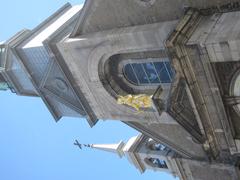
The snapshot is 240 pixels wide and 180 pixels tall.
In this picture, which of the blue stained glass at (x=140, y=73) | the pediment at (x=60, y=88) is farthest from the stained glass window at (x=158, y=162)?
the blue stained glass at (x=140, y=73)

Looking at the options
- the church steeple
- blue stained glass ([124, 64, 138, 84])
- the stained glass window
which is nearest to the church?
blue stained glass ([124, 64, 138, 84])

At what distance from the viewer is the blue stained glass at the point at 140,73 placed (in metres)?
22.9

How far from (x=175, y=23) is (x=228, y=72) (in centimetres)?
311

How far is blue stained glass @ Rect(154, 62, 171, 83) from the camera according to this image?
22069 millimetres

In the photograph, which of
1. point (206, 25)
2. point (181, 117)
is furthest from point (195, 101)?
point (206, 25)

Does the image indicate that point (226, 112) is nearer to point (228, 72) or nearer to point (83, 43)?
point (228, 72)

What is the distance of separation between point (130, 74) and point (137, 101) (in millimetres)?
1840

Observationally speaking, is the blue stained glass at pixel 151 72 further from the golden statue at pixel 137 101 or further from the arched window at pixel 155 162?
the arched window at pixel 155 162

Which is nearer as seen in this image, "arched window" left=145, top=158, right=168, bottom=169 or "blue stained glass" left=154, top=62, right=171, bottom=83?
"blue stained glass" left=154, top=62, right=171, bottom=83

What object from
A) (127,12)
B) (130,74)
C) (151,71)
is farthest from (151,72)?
(127,12)

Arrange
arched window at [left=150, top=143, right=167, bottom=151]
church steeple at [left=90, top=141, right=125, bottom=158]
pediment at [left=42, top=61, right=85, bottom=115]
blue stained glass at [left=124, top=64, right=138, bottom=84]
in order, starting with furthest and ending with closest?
church steeple at [left=90, top=141, right=125, bottom=158] → arched window at [left=150, top=143, right=167, bottom=151] → pediment at [left=42, top=61, right=85, bottom=115] → blue stained glass at [left=124, top=64, right=138, bottom=84]

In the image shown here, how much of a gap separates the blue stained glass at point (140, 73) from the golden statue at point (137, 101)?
1.09 metres

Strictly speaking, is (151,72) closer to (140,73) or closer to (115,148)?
(140,73)

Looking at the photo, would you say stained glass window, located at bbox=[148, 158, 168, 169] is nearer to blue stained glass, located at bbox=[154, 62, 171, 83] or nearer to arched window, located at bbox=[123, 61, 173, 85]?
arched window, located at bbox=[123, 61, 173, 85]
